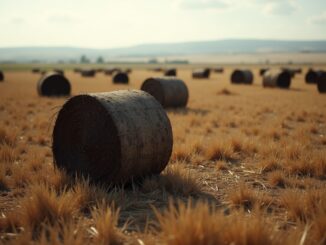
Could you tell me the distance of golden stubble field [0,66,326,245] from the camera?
12.5 feet

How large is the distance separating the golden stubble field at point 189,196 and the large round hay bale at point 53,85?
34.8 feet

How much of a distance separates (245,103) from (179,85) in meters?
3.83

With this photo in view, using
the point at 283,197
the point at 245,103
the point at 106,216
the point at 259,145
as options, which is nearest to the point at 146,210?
the point at 106,216

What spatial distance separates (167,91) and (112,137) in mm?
11045

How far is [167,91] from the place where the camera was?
17203 millimetres

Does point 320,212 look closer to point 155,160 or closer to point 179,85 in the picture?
point 155,160

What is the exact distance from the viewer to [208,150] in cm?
876

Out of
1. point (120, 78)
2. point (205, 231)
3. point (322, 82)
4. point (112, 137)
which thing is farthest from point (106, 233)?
point (120, 78)

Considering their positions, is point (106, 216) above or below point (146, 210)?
above

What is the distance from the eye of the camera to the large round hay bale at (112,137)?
624 cm

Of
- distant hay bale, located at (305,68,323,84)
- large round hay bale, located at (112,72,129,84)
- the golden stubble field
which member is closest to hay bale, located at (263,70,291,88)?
distant hay bale, located at (305,68,323,84)

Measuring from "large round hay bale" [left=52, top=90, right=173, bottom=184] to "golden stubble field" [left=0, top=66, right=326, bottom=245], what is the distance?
0.26m

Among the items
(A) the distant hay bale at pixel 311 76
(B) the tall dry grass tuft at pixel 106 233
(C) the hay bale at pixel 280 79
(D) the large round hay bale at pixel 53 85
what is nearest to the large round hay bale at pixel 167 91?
(D) the large round hay bale at pixel 53 85

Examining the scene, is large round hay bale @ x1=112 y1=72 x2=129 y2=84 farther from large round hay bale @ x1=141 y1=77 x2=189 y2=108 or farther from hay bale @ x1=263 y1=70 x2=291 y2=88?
large round hay bale @ x1=141 y1=77 x2=189 y2=108
